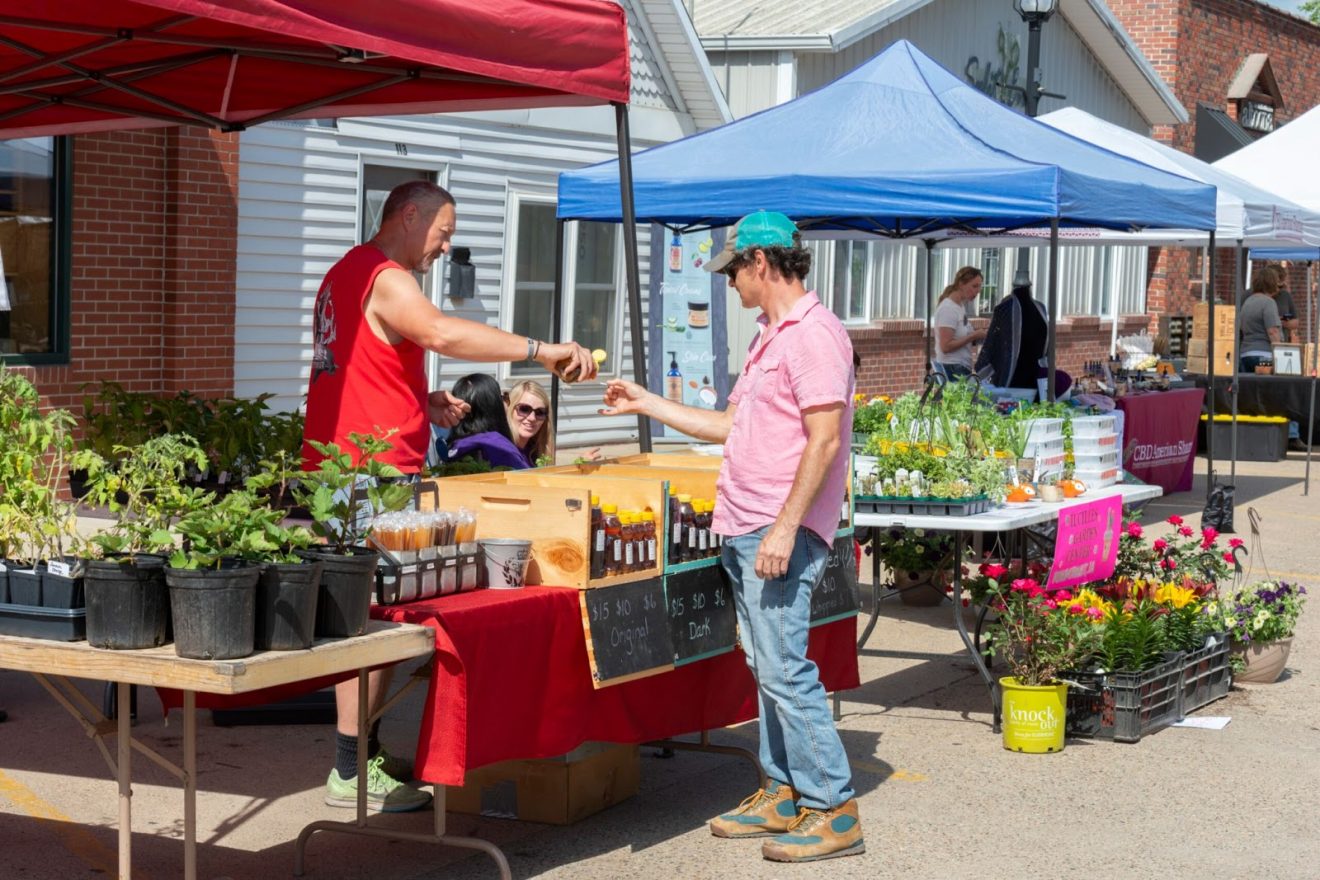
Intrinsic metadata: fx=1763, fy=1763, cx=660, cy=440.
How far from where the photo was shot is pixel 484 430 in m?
7.38

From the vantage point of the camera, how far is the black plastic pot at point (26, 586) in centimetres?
422

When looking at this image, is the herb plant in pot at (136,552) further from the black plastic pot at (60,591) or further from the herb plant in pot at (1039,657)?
the herb plant in pot at (1039,657)

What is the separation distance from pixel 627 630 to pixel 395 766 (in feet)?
3.98

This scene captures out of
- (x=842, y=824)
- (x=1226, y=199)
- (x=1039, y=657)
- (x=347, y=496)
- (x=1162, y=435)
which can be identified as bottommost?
(x=842, y=824)

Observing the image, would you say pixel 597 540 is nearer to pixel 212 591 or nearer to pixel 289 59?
pixel 212 591

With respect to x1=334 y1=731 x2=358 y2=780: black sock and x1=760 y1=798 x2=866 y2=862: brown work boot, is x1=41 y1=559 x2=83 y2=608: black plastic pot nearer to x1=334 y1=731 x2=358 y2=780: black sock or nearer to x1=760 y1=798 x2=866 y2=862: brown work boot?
x1=334 y1=731 x2=358 y2=780: black sock

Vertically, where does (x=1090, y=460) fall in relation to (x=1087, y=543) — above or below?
above

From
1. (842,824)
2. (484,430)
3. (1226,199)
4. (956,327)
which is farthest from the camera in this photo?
(956,327)

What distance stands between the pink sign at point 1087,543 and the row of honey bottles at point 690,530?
2051mm

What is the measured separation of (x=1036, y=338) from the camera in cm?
1230

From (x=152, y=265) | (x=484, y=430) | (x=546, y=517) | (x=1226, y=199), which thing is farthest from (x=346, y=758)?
(x=1226, y=199)

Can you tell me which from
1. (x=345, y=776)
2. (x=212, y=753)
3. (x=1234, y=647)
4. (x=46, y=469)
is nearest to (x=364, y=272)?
(x=46, y=469)

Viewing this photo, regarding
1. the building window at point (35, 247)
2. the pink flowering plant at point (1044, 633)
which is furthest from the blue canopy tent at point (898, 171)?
the building window at point (35, 247)

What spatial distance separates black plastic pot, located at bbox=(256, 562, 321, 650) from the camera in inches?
163
